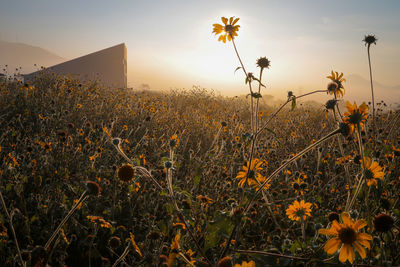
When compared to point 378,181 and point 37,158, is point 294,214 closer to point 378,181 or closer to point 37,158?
point 378,181

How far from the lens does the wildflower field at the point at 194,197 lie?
3.79ft

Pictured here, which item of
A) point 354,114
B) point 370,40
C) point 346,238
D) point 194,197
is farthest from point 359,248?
point 370,40

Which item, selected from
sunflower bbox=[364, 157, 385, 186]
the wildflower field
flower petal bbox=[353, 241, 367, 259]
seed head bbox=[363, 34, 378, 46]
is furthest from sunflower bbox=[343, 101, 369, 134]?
seed head bbox=[363, 34, 378, 46]

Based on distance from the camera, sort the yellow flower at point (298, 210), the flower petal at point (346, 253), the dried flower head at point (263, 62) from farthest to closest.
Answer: the dried flower head at point (263, 62) < the yellow flower at point (298, 210) < the flower petal at point (346, 253)

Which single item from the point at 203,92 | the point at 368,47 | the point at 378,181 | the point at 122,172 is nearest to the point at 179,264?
the point at 122,172

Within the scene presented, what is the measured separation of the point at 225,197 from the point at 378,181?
1434mm

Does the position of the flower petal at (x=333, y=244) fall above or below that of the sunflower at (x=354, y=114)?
below

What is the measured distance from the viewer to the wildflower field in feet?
3.79

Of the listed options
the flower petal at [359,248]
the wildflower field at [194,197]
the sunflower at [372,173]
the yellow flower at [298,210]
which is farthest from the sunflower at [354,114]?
the yellow flower at [298,210]

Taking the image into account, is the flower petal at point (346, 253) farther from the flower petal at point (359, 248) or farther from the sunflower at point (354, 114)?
the sunflower at point (354, 114)

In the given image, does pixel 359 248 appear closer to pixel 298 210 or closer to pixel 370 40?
pixel 298 210

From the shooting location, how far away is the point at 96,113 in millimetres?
4523

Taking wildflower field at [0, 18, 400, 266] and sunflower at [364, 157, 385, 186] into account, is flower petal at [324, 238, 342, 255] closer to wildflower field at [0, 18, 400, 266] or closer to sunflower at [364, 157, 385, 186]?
wildflower field at [0, 18, 400, 266]

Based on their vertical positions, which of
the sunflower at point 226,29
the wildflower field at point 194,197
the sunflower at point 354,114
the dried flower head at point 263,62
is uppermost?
the sunflower at point 226,29
